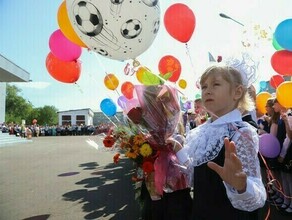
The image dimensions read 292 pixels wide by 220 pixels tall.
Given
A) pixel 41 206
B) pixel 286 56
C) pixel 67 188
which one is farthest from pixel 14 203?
pixel 286 56

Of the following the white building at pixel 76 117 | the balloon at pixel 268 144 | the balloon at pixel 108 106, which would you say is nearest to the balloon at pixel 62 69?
the balloon at pixel 108 106

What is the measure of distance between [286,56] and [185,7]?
6.14 feet

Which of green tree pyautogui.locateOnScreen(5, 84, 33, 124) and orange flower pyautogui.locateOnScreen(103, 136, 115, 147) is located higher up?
green tree pyautogui.locateOnScreen(5, 84, 33, 124)

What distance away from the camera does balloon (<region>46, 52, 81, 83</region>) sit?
16.0 feet

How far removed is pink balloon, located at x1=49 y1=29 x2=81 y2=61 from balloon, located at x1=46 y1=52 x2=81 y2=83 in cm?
16

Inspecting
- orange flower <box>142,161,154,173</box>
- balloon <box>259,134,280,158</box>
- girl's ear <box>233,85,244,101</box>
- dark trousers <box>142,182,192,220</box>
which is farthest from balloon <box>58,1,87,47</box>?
balloon <box>259,134,280,158</box>

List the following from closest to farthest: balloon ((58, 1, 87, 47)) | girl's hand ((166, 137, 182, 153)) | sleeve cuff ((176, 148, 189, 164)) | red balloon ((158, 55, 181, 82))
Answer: sleeve cuff ((176, 148, 189, 164)), girl's hand ((166, 137, 182, 153)), balloon ((58, 1, 87, 47)), red balloon ((158, 55, 181, 82))

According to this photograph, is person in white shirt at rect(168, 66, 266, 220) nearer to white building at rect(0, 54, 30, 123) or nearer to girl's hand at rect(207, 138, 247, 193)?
girl's hand at rect(207, 138, 247, 193)

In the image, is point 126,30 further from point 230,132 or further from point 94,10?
point 230,132

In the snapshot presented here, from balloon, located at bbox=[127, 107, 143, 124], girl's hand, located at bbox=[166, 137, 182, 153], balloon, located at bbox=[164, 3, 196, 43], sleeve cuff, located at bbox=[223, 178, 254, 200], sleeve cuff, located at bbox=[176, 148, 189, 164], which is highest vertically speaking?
balloon, located at bbox=[164, 3, 196, 43]

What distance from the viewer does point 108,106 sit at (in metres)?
5.75

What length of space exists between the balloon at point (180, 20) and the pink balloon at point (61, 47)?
166cm

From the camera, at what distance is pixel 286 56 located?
4.86 meters

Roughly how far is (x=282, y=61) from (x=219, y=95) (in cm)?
368
